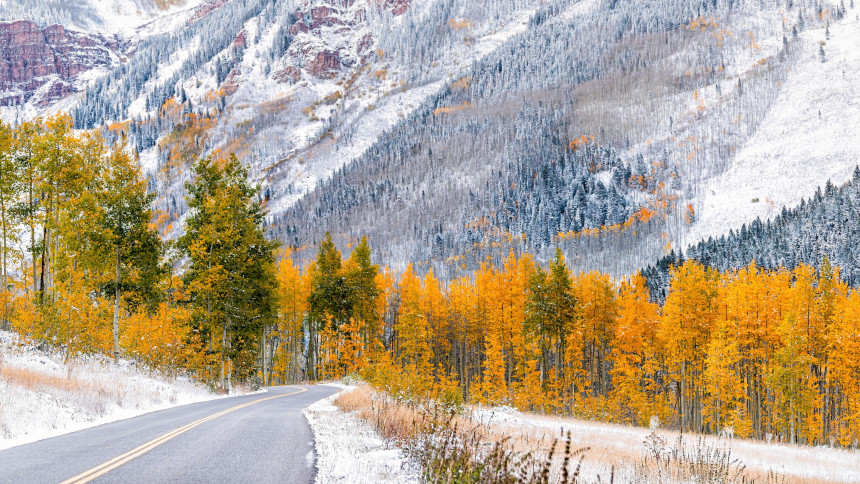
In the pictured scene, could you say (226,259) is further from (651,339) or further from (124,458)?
(651,339)

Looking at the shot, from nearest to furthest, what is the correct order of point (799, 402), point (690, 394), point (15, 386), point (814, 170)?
point (15, 386)
point (799, 402)
point (690, 394)
point (814, 170)

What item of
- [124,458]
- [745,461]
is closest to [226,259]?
[124,458]

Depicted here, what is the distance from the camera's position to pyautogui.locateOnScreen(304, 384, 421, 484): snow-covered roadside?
7.58 m

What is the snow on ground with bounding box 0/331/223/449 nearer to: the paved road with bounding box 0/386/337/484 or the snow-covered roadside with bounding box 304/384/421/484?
the paved road with bounding box 0/386/337/484

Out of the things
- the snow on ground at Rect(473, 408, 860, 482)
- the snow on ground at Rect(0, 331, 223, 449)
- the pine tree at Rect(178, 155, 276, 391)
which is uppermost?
the pine tree at Rect(178, 155, 276, 391)

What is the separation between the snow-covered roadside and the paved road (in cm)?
26

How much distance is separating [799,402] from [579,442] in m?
26.0

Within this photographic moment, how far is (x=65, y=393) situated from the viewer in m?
14.3

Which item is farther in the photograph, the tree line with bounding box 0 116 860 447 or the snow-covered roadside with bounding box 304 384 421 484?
the tree line with bounding box 0 116 860 447

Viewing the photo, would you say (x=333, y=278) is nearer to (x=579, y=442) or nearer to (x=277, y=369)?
(x=277, y=369)

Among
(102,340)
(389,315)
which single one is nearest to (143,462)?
(102,340)

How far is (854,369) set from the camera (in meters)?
36.7

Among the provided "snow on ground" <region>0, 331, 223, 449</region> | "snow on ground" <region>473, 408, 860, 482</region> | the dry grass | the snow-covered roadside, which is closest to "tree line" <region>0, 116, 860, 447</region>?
"snow on ground" <region>0, 331, 223, 449</region>

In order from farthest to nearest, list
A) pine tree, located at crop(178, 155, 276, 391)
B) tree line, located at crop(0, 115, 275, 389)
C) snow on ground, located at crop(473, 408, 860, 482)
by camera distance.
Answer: pine tree, located at crop(178, 155, 276, 391)
tree line, located at crop(0, 115, 275, 389)
snow on ground, located at crop(473, 408, 860, 482)
